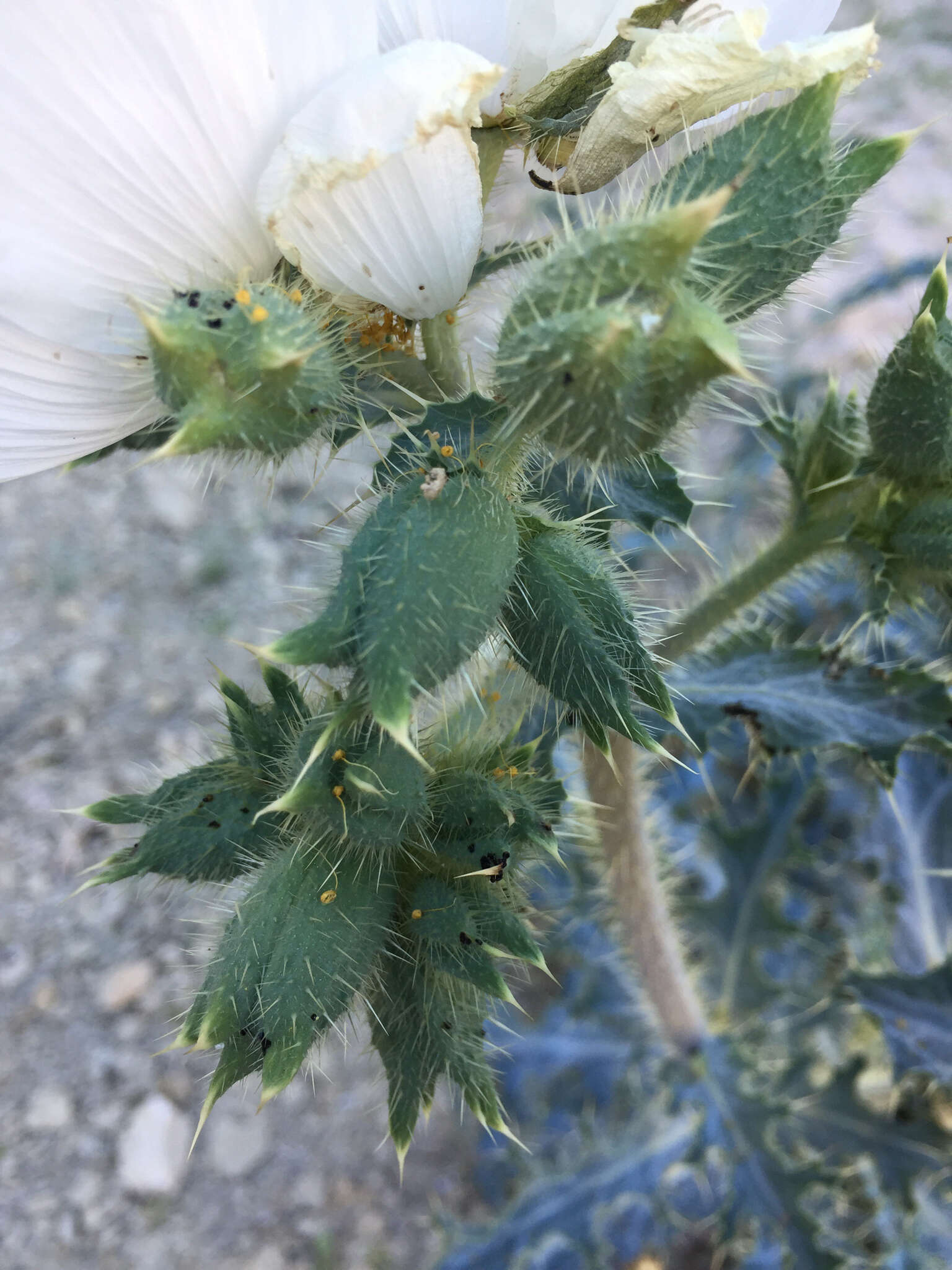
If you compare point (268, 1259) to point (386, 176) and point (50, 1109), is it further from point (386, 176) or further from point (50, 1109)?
point (386, 176)

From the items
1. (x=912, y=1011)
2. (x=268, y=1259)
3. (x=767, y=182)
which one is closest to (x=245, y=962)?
(x=767, y=182)

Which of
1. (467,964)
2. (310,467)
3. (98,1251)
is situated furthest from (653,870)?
(98,1251)

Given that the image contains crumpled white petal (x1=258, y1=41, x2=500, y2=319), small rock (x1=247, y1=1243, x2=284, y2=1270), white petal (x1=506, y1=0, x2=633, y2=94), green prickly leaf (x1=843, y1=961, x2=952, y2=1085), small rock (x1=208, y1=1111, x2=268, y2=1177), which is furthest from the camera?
small rock (x1=208, y1=1111, x2=268, y2=1177)

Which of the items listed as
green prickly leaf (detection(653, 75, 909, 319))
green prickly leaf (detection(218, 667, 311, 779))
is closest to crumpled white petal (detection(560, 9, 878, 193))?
green prickly leaf (detection(653, 75, 909, 319))

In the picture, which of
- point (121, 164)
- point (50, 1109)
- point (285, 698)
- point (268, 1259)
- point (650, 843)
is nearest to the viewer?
point (121, 164)

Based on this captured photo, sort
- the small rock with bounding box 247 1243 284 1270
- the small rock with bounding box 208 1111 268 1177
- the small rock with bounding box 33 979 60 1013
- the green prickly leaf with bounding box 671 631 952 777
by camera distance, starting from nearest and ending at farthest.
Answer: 1. the green prickly leaf with bounding box 671 631 952 777
2. the small rock with bounding box 247 1243 284 1270
3. the small rock with bounding box 208 1111 268 1177
4. the small rock with bounding box 33 979 60 1013

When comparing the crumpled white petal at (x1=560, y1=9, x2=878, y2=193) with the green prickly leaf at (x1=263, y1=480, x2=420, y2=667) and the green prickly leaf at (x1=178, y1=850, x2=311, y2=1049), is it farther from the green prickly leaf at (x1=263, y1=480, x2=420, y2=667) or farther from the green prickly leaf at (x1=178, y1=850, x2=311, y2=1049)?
the green prickly leaf at (x1=178, y1=850, x2=311, y2=1049)
